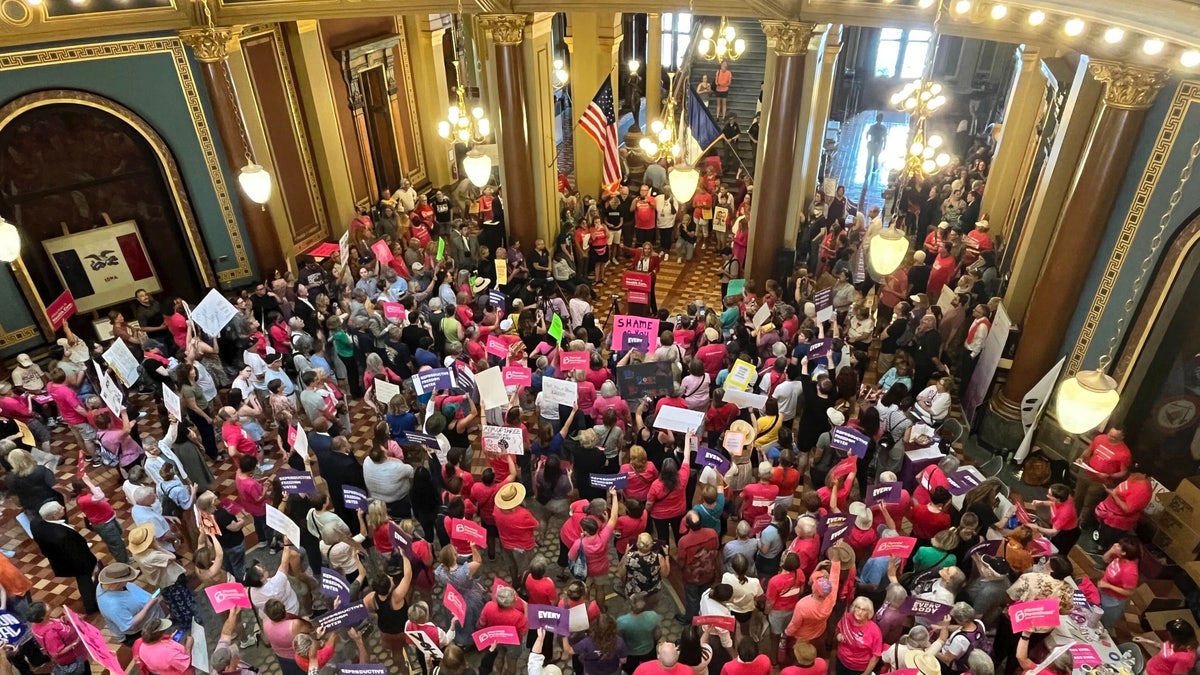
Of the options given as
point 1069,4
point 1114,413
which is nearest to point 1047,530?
point 1114,413

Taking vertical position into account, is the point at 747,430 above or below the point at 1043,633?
above

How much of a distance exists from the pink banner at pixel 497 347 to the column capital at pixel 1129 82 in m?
6.57

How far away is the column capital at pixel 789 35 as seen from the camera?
9.74 meters

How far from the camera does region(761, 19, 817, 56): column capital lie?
32.0 ft

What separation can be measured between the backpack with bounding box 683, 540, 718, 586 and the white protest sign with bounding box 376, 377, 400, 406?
3.37 meters

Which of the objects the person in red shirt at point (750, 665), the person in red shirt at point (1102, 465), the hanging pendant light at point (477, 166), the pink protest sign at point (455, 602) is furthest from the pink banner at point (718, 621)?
the hanging pendant light at point (477, 166)

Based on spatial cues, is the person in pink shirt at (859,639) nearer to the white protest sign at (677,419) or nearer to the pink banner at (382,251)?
the white protest sign at (677,419)

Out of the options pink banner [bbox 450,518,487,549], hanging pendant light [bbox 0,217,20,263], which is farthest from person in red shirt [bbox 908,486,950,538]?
hanging pendant light [bbox 0,217,20,263]

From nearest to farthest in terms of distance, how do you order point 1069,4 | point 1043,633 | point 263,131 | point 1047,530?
point 1069,4, point 1043,633, point 1047,530, point 263,131

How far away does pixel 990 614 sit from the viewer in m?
5.76

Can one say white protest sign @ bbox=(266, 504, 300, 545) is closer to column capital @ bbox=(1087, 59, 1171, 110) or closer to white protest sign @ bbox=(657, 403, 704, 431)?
white protest sign @ bbox=(657, 403, 704, 431)

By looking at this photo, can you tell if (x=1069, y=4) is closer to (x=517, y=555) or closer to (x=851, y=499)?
(x=851, y=499)

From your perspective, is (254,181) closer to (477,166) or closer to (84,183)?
(477,166)

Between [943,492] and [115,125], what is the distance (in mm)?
11906
